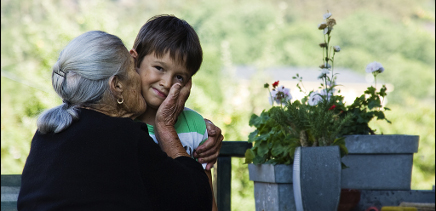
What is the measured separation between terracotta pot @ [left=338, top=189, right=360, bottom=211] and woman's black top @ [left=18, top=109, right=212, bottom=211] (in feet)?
4.68

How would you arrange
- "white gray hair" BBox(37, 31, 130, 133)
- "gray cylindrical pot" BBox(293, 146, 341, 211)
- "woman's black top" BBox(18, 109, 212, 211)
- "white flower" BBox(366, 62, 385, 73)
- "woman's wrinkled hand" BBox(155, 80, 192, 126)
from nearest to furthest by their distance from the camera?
"woman's black top" BBox(18, 109, 212, 211), "white gray hair" BBox(37, 31, 130, 133), "woman's wrinkled hand" BBox(155, 80, 192, 126), "gray cylindrical pot" BBox(293, 146, 341, 211), "white flower" BBox(366, 62, 385, 73)

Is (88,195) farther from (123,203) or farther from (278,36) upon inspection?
(278,36)

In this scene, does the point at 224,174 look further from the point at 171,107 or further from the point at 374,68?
the point at 374,68

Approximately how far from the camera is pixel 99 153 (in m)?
1.37

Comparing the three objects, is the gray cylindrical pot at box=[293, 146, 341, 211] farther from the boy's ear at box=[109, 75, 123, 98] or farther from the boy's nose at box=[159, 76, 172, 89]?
the boy's ear at box=[109, 75, 123, 98]

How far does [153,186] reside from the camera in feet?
4.68

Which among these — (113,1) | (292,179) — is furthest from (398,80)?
(292,179)

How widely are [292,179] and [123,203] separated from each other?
1.14 m

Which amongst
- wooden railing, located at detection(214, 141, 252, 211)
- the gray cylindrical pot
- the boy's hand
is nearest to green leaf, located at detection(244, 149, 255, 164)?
wooden railing, located at detection(214, 141, 252, 211)

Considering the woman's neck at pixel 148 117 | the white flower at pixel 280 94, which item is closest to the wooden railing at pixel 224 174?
the white flower at pixel 280 94

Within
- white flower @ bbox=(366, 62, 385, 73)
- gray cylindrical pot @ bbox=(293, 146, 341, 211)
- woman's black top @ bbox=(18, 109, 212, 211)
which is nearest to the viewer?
woman's black top @ bbox=(18, 109, 212, 211)

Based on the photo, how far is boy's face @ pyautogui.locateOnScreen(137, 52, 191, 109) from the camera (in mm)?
1871

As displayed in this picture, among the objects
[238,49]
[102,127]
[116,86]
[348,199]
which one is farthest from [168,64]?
[238,49]

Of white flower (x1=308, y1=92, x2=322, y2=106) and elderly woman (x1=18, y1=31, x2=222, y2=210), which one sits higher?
white flower (x1=308, y1=92, x2=322, y2=106)
